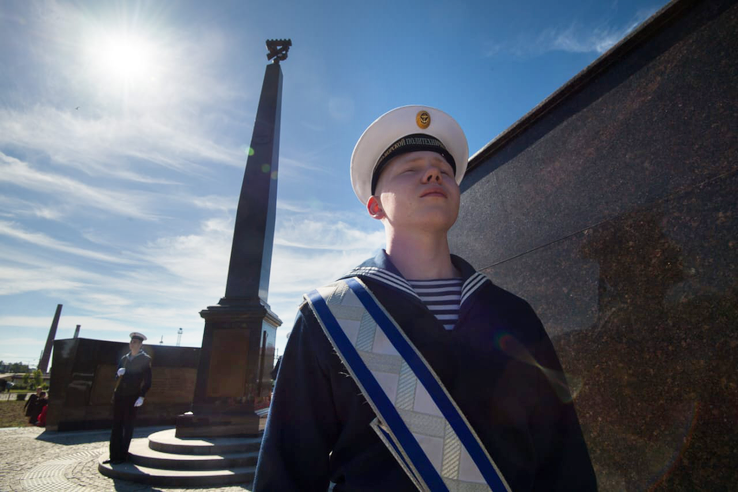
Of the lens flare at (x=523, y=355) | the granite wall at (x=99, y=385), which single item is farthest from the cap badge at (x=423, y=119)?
the granite wall at (x=99, y=385)

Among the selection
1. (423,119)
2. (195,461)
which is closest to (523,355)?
(423,119)

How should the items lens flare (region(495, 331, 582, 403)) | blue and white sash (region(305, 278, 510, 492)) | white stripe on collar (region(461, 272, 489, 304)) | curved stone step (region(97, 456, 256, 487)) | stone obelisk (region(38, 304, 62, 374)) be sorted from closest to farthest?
blue and white sash (region(305, 278, 510, 492)), lens flare (region(495, 331, 582, 403)), white stripe on collar (region(461, 272, 489, 304)), curved stone step (region(97, 456, 256, 487)), stone obelisk (region(38, 304, 62, 374))

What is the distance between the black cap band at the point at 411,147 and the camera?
1832mm

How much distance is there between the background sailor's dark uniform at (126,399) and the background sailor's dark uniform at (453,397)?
6.49 m

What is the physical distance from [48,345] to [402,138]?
6043 cm

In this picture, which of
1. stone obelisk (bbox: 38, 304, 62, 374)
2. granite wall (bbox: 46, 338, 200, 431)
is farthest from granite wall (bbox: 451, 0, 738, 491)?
stone obelisk (bbox: 38, 304, 62, 374)

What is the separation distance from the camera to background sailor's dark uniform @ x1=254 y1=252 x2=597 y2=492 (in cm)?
112

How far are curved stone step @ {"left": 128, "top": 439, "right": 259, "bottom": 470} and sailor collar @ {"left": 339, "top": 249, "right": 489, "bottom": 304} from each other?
5153mm

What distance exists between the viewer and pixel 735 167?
5.31ft

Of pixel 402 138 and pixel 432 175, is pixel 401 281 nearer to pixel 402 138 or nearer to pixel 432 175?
pixel 432 175

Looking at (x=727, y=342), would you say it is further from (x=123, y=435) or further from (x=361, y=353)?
(x=123, y=435)

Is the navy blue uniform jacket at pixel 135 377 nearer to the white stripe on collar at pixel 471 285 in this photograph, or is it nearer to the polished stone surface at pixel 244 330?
the polished stone surface at pixel 244 330

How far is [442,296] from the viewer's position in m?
1.50

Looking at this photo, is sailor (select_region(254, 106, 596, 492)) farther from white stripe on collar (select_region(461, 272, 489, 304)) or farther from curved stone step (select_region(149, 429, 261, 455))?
curved stone step (select_region(149, 429, 261, 455))
